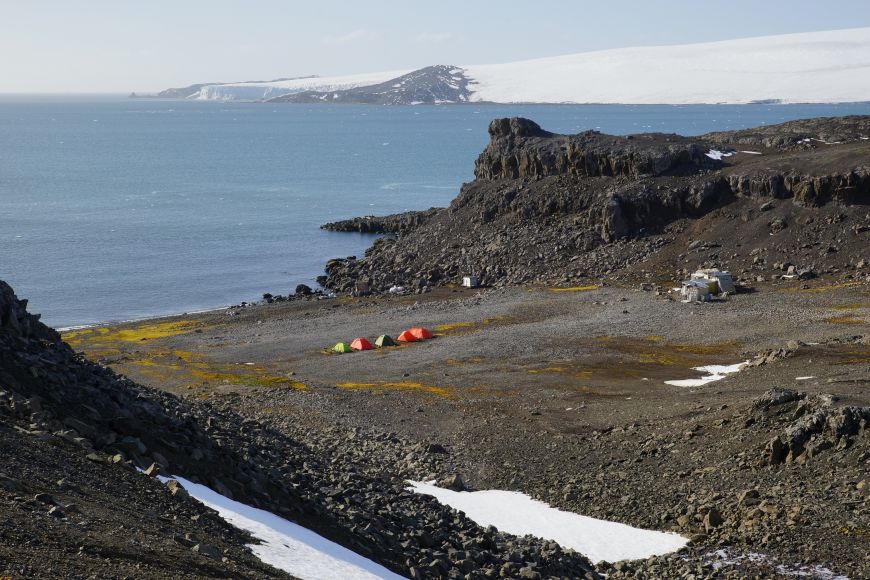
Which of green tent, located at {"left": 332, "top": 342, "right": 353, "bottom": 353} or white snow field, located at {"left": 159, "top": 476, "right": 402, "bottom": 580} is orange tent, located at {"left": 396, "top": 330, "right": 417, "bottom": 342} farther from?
white snow field, located at {"left": 159, "top": 476, "right": 402, "bottom": 580}

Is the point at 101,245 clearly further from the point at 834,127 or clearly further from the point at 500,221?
the point at 834,127

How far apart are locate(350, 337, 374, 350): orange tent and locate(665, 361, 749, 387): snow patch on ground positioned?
21.3m

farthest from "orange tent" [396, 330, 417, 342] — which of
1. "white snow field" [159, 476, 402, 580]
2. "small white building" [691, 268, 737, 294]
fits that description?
"white snow field" [159, 476, 402, 580]

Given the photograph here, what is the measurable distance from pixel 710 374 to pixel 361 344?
22.9 metres

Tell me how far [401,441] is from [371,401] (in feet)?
25.6

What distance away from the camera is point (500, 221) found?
95.9m

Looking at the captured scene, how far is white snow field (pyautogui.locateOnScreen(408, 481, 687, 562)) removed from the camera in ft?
98.7

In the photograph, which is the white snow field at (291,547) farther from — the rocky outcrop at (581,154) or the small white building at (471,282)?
the rocky outcrop at (581,154)

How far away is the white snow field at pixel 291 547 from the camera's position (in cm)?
2125

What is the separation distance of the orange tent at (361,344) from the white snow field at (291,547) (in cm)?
4028

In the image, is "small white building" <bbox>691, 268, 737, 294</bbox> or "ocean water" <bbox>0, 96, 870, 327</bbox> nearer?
"small white building" <bbox>691, 268, 737, 294</bbox>

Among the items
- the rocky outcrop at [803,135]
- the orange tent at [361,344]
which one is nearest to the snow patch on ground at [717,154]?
the rocky outcrop at [803,135]

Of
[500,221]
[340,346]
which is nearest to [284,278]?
[500,221]

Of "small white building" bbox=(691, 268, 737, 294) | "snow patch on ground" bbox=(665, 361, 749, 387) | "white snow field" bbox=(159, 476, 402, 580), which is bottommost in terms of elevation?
"snow patch on ground" bbox=(665, 361, 749, 387)
